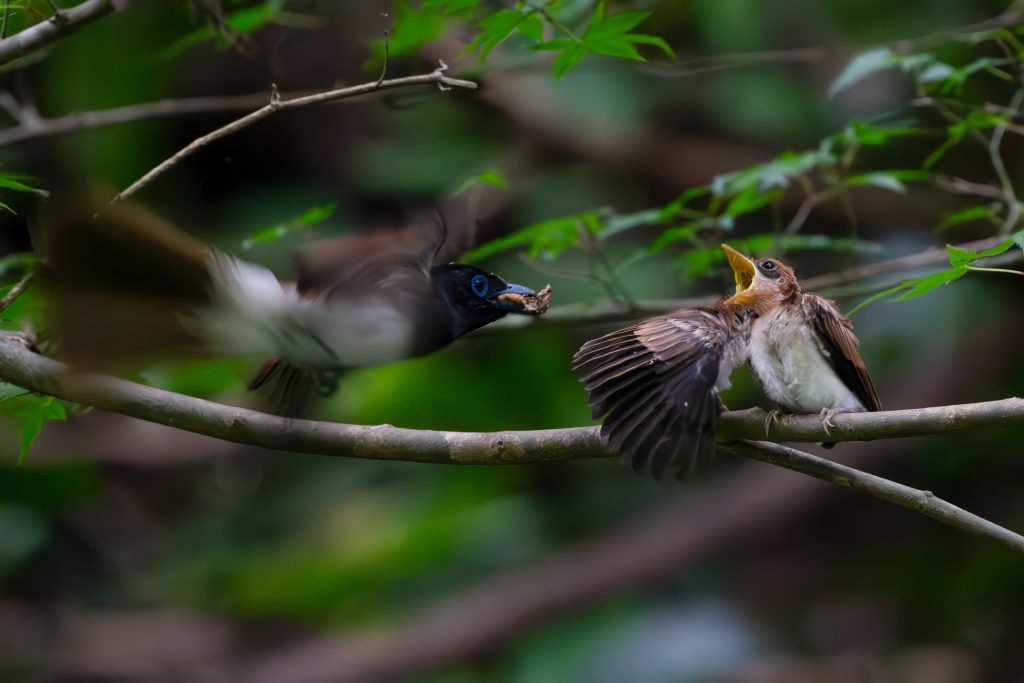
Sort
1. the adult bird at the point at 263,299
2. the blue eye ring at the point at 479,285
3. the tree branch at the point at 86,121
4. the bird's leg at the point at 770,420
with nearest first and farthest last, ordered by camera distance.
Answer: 1. the adult bird at the point at 263,299
2. the bird's leg at the point at 770,420
3. the blue eye ring at the point at 479,285
4. the tree branch at the point at 86,121

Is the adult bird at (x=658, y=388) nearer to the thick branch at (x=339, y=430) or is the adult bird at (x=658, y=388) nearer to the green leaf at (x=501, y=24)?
the thick branch at (x=339, y=430)

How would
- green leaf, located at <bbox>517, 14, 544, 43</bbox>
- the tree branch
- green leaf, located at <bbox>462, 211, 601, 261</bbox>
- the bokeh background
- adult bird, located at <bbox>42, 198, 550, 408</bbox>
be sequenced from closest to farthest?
adult bird, located at <bbox>42, 198, 550, 408</bbox> < green leaf, located at <bbox>517, 14, 544, 43</bbox> < green leaf, located at <bbox>462, 211, 601, 261</bbox> < the tree branch < the bokeh background

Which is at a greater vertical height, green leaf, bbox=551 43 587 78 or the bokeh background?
green leaf, bbox=551 43 587 78

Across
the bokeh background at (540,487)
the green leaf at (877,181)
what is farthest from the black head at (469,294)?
the bokeh background at (540,487)

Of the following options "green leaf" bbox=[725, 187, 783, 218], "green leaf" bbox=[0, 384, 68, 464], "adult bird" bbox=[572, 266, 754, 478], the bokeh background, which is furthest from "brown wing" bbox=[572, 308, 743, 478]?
the bokeh background

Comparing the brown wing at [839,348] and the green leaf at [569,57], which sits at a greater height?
the green leaf at [569,57]

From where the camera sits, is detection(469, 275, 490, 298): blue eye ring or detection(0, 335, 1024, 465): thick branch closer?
detection(0, 335, 1024, 465): thick branch

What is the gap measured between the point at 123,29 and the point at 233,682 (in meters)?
2.39

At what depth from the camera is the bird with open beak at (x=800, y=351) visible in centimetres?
160

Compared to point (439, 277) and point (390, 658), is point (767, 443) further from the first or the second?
point (390, 658)

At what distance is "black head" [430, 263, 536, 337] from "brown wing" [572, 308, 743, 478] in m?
Answer: 0.17

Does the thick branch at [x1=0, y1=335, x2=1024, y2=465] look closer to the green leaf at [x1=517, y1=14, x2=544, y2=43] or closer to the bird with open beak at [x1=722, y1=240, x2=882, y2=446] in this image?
the bird with open beak at [x1=722, y1=240, x2=882, y2=446]

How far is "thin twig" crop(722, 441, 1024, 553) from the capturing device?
1390mm

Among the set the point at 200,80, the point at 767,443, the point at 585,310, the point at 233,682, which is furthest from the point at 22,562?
the point at 767,443
